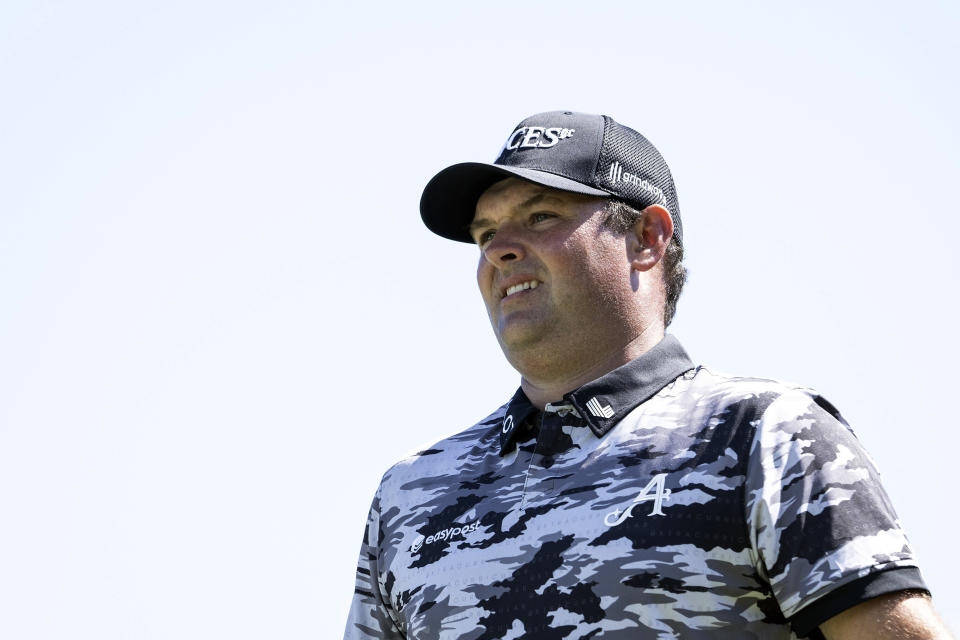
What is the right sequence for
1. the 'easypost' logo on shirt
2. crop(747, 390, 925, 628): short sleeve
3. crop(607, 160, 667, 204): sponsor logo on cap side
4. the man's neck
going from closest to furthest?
crop(747, 390, 925, 628): short sleeve < the 'easypost' logo on shirt < the man's neck < crop(607, 160, 667, 204): sponsor logo on cap side

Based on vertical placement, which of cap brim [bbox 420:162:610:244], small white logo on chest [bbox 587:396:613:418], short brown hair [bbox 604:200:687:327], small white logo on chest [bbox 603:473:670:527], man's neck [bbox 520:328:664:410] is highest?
cap brim [bbox 420:162:610:244]

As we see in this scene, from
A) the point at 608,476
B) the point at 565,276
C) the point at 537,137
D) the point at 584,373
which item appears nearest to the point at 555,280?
the point at 565,276

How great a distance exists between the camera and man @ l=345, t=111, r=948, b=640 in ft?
9.50

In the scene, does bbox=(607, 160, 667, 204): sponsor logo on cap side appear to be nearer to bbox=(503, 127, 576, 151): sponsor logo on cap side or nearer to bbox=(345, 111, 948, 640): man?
bbox=(345, 111, 948, 640): man

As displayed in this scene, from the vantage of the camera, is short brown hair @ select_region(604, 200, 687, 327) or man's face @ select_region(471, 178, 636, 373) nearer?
man's face @ select_region(471, 178, 636, 373)

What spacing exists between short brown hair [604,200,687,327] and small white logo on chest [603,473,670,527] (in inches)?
37.3

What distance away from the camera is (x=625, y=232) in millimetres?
3924

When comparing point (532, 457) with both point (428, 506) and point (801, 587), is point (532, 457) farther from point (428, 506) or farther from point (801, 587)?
point (801, 587)

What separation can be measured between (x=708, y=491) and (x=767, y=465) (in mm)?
159

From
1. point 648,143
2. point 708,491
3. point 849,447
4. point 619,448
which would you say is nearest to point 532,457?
point 619,448

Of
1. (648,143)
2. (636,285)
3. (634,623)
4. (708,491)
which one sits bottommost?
(634,623)

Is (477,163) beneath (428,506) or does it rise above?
above

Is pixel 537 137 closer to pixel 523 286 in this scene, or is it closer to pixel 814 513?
pixel 523 286

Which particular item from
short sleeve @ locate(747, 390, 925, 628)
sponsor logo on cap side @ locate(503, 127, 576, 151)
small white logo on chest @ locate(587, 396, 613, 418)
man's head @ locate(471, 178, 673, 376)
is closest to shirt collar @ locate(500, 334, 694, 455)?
small white logo on chest @ locate(587, 396, 613, 418)
